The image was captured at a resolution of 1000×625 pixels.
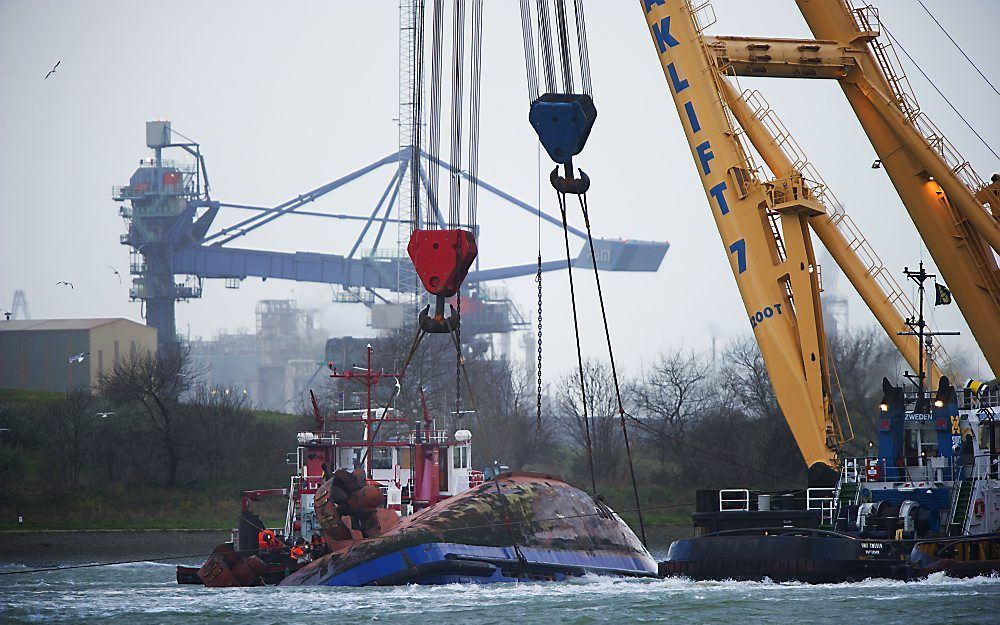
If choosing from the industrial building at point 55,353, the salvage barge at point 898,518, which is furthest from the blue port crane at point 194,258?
the salvage barge at point 898,518

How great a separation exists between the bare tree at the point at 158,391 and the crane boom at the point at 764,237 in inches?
1255

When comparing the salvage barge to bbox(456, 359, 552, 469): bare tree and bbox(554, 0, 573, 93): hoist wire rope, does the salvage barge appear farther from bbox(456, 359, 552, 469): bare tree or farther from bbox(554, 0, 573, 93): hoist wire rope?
bbox(456, 359, 552, 469): bare tree

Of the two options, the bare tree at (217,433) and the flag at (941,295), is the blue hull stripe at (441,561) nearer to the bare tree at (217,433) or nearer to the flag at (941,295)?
the flag at (941,295)

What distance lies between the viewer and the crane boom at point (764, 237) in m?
37.4

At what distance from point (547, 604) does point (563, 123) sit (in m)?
11.9

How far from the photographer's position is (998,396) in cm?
3434

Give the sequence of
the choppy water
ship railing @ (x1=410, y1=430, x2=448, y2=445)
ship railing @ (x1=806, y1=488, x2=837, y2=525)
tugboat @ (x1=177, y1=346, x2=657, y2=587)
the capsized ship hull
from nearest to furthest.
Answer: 1. the choppy water
2. the capsized ship hull
3. tugboat @ (x1=177, y1=346, x2=657, y2=587)
4. ship railing @ (x1=806, y1=488, x2=837, y2=525)
5. ship railing @ (x1=410, y1=430, x2=448, y2=445)

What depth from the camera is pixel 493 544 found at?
35562 mm

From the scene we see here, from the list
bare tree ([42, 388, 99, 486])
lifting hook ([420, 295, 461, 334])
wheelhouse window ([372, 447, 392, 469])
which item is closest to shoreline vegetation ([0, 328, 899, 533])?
bare tree ([42, 388, 99, 486])

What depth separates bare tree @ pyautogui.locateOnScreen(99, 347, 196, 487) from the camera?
63.8m

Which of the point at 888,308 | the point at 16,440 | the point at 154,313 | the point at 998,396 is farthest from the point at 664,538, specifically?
the point at 154,313

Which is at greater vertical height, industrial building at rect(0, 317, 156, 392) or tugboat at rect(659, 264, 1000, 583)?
industrial building at rect(0, 317, 156, 392)

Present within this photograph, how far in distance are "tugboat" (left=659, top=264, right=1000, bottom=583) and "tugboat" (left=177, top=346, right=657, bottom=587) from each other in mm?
3661

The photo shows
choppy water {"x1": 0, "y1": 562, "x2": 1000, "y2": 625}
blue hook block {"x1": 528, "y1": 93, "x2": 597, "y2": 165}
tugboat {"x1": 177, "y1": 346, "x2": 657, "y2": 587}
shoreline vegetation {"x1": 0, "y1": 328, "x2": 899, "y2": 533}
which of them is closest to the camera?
blue hook block {"x1": 528, "y1": 93, "x2": 597, "y2": 165}
